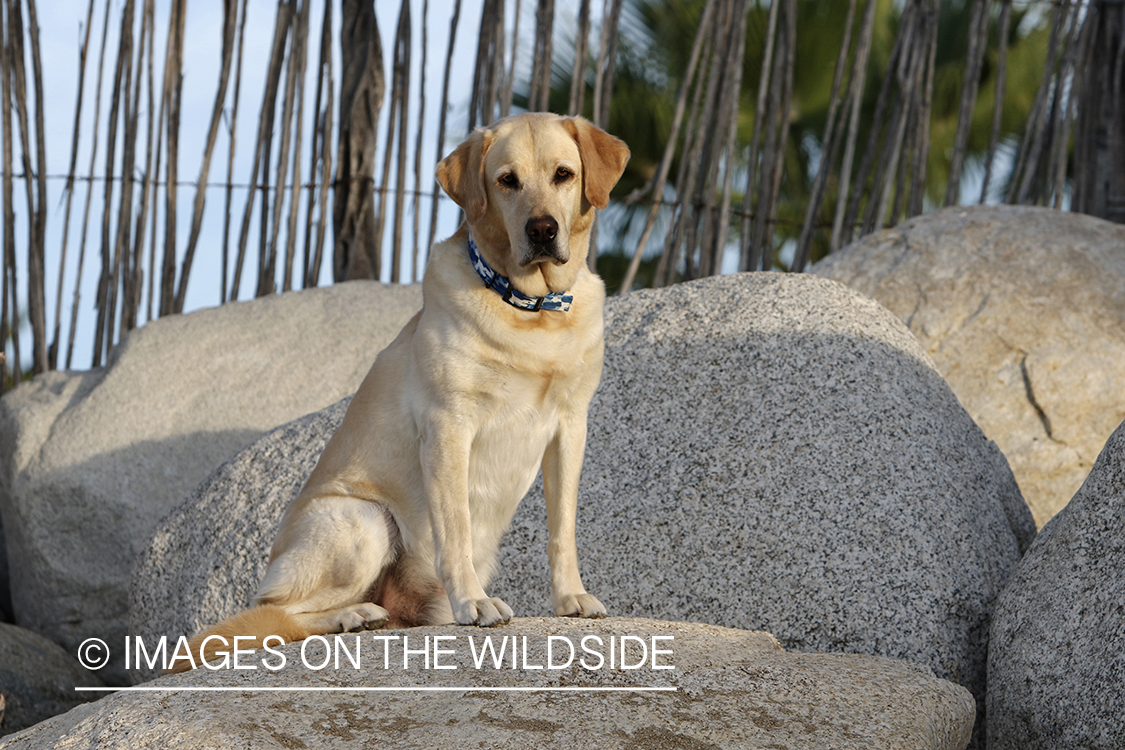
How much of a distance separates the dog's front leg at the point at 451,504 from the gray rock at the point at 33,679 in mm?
2247

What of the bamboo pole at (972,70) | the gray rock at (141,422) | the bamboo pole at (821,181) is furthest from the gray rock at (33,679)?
the bamboo pole at (972,70)

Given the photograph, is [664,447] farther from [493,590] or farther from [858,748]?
[858,748]

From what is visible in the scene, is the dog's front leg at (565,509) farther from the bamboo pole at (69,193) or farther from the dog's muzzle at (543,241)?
the bamboo pole at (69,193)

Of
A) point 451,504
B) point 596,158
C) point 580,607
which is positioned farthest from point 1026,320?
point 451,504

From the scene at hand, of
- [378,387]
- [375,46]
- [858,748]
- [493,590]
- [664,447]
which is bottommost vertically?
[493,590]

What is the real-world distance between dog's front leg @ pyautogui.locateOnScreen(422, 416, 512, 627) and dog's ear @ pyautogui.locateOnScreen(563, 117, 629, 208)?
0.65 metres

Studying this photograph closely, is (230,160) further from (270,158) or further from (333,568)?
(333,568)

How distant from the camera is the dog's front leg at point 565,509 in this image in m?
2.51

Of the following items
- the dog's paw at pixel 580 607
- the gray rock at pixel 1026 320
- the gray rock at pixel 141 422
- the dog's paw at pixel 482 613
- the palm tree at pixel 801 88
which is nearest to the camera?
the dog's paw at pixel 482 613

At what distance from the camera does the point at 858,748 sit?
81.5 inches

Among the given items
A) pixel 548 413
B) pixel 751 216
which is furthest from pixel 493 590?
pixel 751 216

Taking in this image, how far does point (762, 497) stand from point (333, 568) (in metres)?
1.40

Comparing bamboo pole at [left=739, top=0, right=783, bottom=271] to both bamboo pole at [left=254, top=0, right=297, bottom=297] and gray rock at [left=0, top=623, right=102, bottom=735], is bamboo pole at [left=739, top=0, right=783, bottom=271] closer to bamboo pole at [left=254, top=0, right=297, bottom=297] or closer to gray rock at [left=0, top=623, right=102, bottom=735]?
bamboo pole at [left=254, top=0, right=297, bottom=297]

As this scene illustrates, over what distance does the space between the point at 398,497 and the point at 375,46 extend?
3.87 meters
